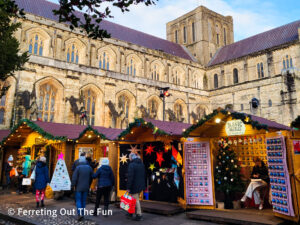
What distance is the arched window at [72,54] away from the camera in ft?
74.5

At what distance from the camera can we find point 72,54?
23016 millimetres

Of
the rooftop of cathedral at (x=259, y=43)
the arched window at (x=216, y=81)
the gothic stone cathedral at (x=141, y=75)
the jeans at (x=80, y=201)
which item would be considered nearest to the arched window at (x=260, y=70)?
the gothic stone cathedral at (x=141, y=75)

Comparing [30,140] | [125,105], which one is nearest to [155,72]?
[125,105]

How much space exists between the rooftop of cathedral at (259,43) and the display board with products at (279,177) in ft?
80.8

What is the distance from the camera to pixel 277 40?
28.6 m

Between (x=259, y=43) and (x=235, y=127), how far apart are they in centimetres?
2807

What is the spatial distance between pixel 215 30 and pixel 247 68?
417 inches

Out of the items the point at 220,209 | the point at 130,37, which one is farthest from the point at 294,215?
the point at 130,37

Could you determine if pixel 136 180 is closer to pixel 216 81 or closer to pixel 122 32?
pixel 122 32

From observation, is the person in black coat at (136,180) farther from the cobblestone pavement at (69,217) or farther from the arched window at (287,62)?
the arched window at (287,62)

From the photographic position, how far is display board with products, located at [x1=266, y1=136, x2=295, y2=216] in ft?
18.0

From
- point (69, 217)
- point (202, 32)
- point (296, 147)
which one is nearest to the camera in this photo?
point (296, 147)

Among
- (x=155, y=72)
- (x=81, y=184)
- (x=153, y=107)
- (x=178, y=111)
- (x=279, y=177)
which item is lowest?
(x=81, y=184)

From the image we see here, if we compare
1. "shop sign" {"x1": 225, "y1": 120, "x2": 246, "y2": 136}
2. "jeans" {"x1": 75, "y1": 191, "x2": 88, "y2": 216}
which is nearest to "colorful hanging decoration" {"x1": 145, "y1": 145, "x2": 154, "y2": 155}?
"shop sign" {"x1": 225, "y1": 120, "x2": 246, "y2": 136}
